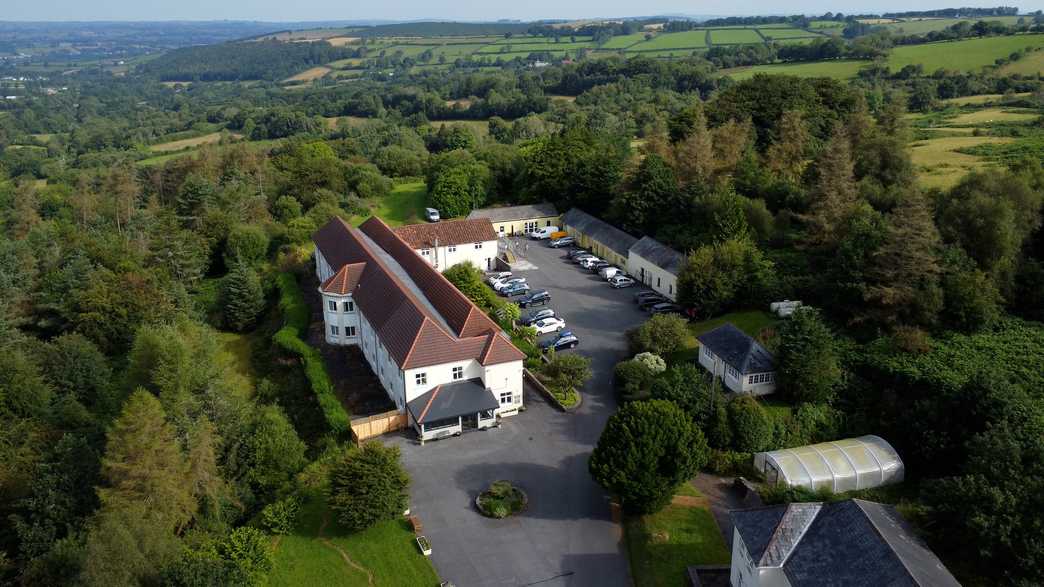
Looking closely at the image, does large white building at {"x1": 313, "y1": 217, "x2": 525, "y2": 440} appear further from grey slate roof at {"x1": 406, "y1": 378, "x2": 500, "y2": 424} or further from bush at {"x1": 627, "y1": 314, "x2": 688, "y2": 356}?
bush at {"x1": 627, "y1": 314, "x2": 688, "y2": 356}

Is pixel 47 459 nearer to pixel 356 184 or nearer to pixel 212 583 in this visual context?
pixel 212 583

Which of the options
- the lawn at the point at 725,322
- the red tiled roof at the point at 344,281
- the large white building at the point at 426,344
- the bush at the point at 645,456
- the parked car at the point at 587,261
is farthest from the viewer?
the parked car at the point at 587,261

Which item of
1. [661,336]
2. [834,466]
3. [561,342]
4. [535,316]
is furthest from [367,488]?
[535,316]

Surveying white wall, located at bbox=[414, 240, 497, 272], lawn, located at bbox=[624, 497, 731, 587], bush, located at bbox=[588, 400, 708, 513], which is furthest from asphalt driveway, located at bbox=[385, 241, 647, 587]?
white wall, located at bbox=[414, 240, 497, 272]

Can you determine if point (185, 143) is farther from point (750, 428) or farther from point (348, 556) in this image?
point (750, 428)

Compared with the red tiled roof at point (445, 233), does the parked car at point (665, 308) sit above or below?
below

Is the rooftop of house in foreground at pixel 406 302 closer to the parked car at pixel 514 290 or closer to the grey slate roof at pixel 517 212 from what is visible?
the parked car at pixel 514 290

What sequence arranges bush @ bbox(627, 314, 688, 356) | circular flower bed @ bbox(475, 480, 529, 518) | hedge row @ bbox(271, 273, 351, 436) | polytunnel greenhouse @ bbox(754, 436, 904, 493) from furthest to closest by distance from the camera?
1. bush @ bbox(627, 314, 688, 356)
2. hedge row @ bbox(271, 273, 351, 436)
3. polytunnel greenhouse @ bbox(754, 436, 904, 493)
4. circular flower bed @ bbox(475, 480, 529, 518)

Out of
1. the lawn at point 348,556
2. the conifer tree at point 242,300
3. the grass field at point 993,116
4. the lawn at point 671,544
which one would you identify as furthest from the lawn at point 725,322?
the grass field at point 993,116

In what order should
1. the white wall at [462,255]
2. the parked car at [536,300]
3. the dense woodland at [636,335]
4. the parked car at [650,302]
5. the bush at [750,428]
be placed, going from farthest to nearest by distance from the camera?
the white wall at [462,255]
the parked car at [536,300]
the parked car at [650,302]
the bush at [750,428]
the dense woodland at [636,335]
